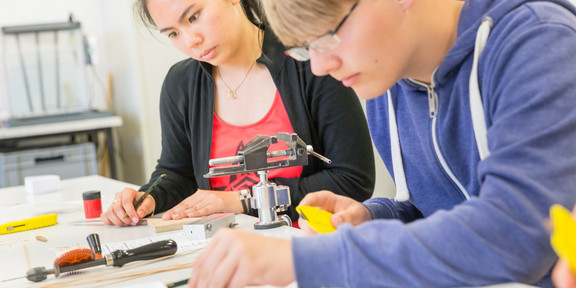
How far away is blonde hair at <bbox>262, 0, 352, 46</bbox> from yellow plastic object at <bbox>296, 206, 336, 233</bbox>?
0.96 ft

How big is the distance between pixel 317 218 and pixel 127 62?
3.10 meters

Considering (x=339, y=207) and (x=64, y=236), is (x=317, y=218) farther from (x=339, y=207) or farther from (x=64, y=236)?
(x=64, y=236)

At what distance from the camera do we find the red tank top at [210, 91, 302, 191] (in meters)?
1.74

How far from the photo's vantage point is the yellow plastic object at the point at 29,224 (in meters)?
1.57

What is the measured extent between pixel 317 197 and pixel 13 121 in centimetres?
303

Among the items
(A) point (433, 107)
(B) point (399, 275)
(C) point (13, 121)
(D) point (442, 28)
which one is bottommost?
(C) point (13, 121)

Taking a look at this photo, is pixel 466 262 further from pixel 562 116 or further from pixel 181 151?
pixel 181 151

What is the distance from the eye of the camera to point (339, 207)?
1137 mm

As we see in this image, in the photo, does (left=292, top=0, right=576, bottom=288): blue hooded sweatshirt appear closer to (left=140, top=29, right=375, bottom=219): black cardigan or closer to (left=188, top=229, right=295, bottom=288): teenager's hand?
(left=188, top=229, right=295, bottom=288): teenager's hand

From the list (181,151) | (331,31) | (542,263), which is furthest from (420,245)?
(181,151)

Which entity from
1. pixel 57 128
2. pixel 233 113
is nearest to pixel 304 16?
pixel 233 113

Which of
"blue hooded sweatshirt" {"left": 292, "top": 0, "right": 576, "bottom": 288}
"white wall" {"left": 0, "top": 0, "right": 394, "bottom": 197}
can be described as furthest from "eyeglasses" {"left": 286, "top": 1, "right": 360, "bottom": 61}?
"white wall" {"left": 0, "top": 0, "right": 394, "bottom": 197}

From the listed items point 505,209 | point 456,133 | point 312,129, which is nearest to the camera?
point 505,209

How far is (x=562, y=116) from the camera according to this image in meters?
0.73
